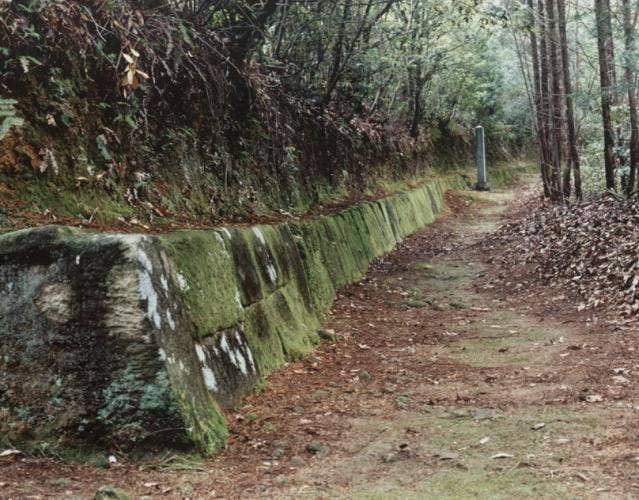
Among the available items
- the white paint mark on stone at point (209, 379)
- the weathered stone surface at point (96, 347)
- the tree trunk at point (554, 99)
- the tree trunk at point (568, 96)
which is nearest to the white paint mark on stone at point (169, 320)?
the weathered stone surface at point (96, 347)

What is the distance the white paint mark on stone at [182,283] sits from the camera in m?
4.79

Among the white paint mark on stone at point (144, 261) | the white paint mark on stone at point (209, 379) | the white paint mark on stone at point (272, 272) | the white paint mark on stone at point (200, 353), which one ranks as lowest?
the white paint mark on stone at point (209, 379)

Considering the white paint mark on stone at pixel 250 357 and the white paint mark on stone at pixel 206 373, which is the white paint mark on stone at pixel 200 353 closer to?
the white paint mark on stone at pixel 206 373

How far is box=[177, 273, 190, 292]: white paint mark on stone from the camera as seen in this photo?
479 cm

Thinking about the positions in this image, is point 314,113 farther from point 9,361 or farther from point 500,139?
point 500,139

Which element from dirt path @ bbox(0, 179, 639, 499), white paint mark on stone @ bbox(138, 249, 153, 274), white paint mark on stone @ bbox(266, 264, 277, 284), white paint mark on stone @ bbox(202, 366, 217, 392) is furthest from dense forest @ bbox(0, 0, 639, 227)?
dirt path @ bbox(0, 179, 639, 499)

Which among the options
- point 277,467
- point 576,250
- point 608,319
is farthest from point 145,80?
point 576,250

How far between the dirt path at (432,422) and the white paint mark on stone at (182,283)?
110 cm

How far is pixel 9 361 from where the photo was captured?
3.80m

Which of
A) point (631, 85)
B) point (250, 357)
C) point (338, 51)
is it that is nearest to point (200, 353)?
point (250, 357)

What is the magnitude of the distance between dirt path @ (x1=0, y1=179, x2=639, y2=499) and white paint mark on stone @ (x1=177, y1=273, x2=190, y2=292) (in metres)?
1.10

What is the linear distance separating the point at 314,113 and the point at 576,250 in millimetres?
5772

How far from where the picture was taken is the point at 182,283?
4.82 metres

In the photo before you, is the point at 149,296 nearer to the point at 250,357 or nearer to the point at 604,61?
the point at 250,357
